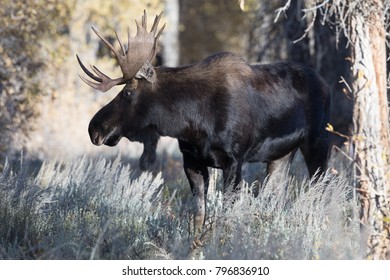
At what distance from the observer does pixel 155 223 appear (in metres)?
7.77

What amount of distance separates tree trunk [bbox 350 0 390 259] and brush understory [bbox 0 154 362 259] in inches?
9.3

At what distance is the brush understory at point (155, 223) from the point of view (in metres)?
6.72

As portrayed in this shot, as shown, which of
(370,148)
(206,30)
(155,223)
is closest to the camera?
(370,148)

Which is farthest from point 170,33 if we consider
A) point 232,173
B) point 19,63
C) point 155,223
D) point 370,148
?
point 370,148

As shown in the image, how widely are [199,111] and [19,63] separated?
18.1 ft

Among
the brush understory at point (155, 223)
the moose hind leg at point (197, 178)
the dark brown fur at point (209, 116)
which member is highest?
the dark brown fur at point (209, 116)

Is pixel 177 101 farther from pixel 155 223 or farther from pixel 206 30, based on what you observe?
pixel 206 30

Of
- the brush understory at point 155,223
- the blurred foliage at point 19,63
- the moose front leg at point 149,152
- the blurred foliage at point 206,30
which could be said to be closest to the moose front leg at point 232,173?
the brush understory at point 155,223

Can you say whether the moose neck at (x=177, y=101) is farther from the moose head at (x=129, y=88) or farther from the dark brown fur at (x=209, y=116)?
the moose head at (x=129, y=88)

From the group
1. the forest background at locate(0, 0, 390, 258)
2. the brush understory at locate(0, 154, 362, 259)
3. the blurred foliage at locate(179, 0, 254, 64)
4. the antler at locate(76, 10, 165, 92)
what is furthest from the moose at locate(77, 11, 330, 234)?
the blurred foliage at locate(179, 0, 254, 64)

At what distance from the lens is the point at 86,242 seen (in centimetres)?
717

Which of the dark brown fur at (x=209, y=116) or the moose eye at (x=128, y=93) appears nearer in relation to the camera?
the dark brown fur at (x=209, y=116)

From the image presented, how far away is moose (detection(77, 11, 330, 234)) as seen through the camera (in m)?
8.23
